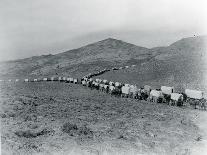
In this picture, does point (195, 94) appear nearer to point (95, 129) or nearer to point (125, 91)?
point (125, 91)

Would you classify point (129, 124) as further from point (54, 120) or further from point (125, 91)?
point (125, 91)

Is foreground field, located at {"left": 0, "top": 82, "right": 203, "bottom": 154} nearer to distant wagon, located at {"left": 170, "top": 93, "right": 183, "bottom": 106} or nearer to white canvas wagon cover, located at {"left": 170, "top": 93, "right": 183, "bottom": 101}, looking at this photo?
distant wagon, located at {"left": 170, "top": 93, "right": 183, "bottom": 106}

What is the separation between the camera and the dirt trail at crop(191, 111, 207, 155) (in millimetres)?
16578

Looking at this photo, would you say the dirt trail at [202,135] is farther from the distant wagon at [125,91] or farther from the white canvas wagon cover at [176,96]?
the distant wagon at [125,91]

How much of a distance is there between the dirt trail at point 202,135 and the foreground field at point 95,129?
0.64 ft

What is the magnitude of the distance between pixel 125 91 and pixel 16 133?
64.9ft

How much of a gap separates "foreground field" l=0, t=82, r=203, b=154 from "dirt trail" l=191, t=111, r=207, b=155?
0.19 metres

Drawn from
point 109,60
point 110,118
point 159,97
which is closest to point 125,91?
point 159,97

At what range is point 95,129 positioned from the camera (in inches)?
773

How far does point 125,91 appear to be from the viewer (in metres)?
35.9

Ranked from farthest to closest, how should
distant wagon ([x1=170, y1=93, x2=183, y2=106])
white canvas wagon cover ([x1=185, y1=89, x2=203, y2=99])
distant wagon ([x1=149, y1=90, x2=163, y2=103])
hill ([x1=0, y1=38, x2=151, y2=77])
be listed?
hill ([x1=0, y1=38, x2=151, y2=77]) → distant wagon ([x1=149, y1=90, x2=163, y2=103]) → white canvas wagon cover ([x1=185, y1=89, x2=203, y2=99]) → distant wagon ([x1=170, y1=93, x2=183, y2=106])

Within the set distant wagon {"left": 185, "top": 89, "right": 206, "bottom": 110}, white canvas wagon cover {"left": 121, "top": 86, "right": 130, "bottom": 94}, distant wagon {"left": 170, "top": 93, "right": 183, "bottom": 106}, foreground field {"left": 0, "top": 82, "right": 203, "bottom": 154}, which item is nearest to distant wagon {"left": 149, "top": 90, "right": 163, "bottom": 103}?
distant wagon {"left": 170, "top": 93, "right": 183, "bottom": 106}

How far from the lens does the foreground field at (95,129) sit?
16.0 meters

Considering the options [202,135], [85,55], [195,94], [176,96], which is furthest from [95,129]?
[85,55]
